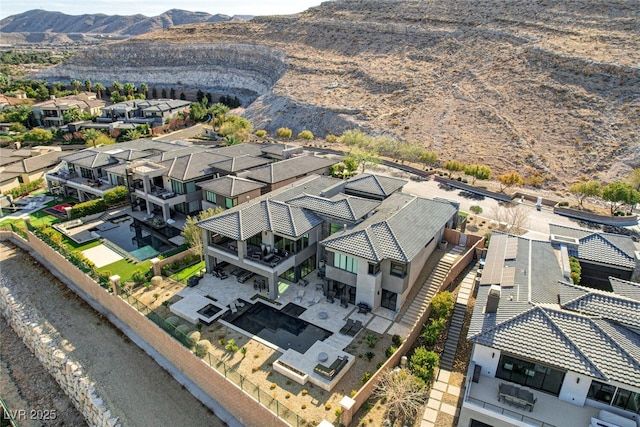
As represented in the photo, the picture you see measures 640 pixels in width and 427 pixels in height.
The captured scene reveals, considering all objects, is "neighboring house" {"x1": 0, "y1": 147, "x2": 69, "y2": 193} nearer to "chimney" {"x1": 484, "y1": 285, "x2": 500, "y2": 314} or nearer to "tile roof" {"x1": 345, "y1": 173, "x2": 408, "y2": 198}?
"tile roof" {"x1": 345, "y1": 173, "x2": 408, "y2": 198}

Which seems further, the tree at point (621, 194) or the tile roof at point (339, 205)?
the tree at point (621, 194)

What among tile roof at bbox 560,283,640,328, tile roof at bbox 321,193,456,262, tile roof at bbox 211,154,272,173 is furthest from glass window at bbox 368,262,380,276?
tile roof at bbox 211,154,272,173

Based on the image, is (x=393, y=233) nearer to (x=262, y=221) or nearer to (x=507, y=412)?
(x=262, y=221)

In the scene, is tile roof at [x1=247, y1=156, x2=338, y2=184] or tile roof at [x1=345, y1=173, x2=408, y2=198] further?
tile roof at [x1=247, y1=156, x2=338, y2=184]

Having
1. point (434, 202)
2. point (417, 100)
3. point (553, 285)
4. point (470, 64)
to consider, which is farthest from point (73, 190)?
point (470, 64)

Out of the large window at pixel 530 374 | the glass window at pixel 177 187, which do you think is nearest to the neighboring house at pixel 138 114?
the glass window at pixel 177 187

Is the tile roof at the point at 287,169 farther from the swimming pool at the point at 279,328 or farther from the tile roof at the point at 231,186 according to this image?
the swimming pool at the point at 279,328
